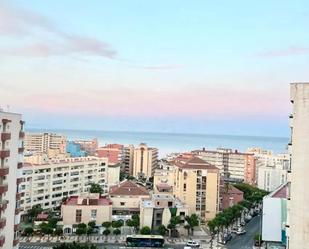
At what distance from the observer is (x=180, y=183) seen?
1143 inches

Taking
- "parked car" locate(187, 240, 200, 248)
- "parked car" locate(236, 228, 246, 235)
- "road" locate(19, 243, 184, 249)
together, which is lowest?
"road" locate(19, 243, 184, 249)

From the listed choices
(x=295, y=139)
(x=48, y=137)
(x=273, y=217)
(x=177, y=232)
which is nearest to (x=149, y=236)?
(x=177, y=232)

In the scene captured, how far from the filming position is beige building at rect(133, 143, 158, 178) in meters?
49.5

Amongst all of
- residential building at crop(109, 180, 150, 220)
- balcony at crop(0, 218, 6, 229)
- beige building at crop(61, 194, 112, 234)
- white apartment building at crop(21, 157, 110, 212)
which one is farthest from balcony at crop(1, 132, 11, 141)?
white apartment building at crop(21, 157, 110, 212)

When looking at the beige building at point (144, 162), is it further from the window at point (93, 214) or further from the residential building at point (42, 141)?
the window at point (93, 214)

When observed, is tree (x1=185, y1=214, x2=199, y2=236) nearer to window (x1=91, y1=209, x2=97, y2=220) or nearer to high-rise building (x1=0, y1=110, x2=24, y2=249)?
window (x1=91, y1=209, x2=97, y2=220)

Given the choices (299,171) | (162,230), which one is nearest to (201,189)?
(162,230)

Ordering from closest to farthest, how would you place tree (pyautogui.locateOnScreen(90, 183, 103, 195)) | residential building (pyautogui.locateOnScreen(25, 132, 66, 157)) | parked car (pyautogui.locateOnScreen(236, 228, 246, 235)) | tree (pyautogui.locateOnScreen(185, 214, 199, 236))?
tree (pyautogui.locateOnScreen(185, 214, 199, 236)) < parked car (pyautogui.locateOnScreen(236, 228, 246, 235)) < tree (pyautogui.locateOnScreen(90, 183, 103, 195)) < residential building (pyautogui.locateOnScreen(25, 132, 66, 157))

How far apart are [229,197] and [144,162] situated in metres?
19.4

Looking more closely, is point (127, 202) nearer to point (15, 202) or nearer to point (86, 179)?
point (86, 179)

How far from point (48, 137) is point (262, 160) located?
29.1 meters

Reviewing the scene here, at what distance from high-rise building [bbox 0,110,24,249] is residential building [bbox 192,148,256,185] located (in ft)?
125

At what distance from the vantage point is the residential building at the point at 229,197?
30717 mm

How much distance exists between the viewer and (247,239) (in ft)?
79.8
